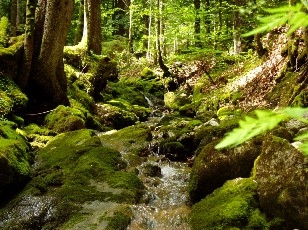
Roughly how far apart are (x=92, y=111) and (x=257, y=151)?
8.37 metres

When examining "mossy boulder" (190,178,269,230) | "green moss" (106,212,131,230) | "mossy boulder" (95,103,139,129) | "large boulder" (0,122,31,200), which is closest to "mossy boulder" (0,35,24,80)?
"large boulder" (0,122,31,200)

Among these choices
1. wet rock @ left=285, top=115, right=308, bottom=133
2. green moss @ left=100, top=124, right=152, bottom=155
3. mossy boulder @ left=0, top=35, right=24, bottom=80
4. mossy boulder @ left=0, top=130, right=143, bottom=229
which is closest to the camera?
mossy boulder @ left=0, top=130, right=143, bottom=229

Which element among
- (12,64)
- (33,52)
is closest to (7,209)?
(12,64)

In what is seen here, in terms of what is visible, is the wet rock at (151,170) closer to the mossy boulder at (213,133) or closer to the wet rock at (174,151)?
the mossy boulder at (213,133)

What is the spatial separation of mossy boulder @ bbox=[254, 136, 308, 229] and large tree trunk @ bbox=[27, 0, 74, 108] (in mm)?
7531

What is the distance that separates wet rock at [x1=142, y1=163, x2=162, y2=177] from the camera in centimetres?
692

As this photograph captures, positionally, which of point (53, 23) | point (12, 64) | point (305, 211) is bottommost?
point (305, 211)

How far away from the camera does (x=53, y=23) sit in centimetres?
980

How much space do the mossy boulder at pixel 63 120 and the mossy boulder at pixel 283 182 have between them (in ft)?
20.2

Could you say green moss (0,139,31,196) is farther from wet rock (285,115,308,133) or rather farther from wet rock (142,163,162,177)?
wet rock (285,115,308,133)

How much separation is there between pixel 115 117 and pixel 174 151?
4621 millimetres

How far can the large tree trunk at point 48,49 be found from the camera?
980cm

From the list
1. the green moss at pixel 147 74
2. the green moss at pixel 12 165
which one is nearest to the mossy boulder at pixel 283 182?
the green moss at pixel 12 165

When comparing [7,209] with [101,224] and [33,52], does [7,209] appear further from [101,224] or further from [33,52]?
[33,52]
